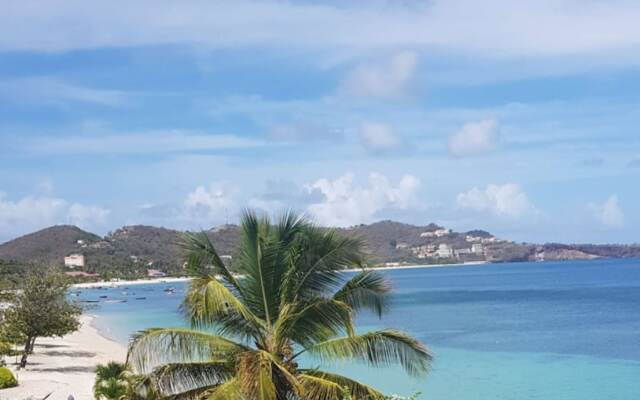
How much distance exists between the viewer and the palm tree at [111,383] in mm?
17234

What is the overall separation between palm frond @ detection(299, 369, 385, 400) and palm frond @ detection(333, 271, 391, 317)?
45.7 inches

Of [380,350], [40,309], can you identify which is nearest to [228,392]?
[380,350]

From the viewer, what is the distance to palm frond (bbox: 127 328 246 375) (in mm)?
11258

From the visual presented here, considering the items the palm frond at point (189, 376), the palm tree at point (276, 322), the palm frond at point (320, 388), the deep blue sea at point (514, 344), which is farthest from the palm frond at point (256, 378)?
the deep blue sea at point (514, 344)

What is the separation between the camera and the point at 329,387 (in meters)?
10.9

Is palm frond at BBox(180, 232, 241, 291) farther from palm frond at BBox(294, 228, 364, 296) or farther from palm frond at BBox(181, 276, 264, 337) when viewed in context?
palm frond at BBox(294, 228, 364, 296)

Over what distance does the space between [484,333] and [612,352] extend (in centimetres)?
1187

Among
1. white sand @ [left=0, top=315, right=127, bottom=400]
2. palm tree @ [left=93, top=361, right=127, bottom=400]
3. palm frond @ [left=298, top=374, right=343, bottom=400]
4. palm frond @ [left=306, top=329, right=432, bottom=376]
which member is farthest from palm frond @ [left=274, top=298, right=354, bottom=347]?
white sand @ [left=0, top=315, right=127, bottom=400]

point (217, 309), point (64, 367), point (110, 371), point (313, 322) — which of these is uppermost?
point (217, 309)

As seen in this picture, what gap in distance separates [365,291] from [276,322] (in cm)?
144

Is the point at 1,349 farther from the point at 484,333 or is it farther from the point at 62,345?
the point at 484,333

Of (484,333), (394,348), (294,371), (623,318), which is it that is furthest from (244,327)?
(623,318)

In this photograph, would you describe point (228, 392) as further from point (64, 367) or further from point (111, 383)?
point (64, 367)

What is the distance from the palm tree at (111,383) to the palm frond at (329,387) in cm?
681
